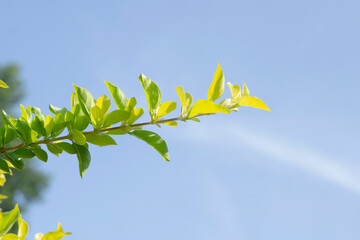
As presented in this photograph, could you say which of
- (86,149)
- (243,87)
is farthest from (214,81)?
(86,149)

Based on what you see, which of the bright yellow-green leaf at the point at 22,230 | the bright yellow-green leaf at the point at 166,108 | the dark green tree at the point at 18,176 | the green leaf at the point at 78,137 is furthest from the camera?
the dark green tree at the point at 18,176

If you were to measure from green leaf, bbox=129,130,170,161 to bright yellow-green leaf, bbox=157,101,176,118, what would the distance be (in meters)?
0.07

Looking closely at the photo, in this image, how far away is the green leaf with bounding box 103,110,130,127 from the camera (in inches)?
Result: 48.5

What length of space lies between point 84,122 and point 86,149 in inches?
3.5

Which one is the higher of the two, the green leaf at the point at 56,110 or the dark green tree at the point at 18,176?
the green leaf at the point at 56,110

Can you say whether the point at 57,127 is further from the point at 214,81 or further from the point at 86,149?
the point at 214,81

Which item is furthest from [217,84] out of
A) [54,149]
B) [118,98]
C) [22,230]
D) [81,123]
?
[22,230]

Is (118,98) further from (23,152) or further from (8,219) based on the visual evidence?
(8,219)

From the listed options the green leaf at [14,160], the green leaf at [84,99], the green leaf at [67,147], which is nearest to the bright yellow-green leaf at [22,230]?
the green leaf at [14,160]

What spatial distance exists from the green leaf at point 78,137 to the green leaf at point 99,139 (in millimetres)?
62

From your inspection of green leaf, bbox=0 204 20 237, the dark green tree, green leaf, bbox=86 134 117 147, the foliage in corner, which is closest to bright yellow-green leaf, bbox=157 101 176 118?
the foliage in corner

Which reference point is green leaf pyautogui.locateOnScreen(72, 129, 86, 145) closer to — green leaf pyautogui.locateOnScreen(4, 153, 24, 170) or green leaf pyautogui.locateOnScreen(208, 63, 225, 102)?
green leaf pyautogui.locateOnScreen(4, 153, 24, 170)

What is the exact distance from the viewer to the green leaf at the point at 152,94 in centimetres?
128

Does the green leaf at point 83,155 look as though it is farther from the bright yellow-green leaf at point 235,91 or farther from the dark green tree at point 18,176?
the dark green tree at point 18,176
